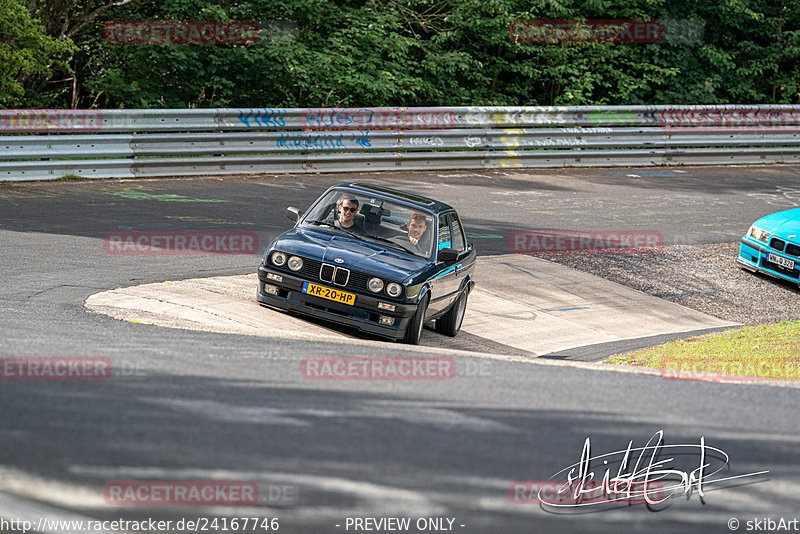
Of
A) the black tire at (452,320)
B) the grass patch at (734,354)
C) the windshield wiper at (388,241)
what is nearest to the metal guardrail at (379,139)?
the windshield wiper at (388,241)

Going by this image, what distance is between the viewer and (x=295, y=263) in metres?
9.09

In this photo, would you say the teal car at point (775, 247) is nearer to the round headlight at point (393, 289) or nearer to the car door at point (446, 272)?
the car door at point (446, 272)

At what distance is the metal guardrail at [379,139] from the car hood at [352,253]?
26.0ft

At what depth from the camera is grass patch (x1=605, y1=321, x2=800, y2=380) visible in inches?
329

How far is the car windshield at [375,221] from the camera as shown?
380 inches

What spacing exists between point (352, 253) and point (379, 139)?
10578 mm

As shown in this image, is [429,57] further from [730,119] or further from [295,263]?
[295,263]

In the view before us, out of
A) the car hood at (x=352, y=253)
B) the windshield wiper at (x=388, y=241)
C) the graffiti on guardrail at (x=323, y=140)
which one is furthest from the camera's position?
the graffiti on guardrail at (x=323, y=140)

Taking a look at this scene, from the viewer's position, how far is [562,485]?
3.62 m

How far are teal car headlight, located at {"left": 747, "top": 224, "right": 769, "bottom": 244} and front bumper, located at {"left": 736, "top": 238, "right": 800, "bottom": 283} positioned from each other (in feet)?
0.30

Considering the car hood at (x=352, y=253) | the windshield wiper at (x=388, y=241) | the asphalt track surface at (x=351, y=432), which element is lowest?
the car hood at (x=352, y=253)

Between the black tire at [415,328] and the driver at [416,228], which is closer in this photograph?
the black tire at [415,328]

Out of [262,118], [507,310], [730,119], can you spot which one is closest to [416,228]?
[507,310]

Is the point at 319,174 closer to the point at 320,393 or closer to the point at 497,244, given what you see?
the point at 497,244
